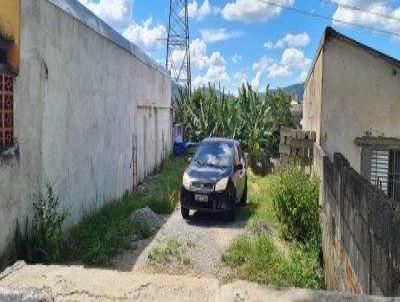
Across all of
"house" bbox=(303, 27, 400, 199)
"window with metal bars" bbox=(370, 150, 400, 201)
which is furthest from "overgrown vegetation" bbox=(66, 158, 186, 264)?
"window with metal bars" bbox=(370, 150, 400, 201)

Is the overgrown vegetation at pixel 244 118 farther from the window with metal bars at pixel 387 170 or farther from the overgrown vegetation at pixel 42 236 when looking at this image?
the overgrown vegetation at pixel 42 236

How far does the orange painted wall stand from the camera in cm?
721

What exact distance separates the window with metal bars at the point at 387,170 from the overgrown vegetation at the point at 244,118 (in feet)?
33.3

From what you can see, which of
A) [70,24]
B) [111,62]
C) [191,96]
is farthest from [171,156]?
[70,24]

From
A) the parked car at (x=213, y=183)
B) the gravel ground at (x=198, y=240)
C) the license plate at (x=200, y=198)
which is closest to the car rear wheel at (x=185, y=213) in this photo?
the parked car at (x=213, y=183)

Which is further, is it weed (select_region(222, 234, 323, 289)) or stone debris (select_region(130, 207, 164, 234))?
stone debris (select_region(130, 207, 164, 234))

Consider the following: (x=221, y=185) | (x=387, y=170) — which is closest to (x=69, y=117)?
(x=221, y=185)

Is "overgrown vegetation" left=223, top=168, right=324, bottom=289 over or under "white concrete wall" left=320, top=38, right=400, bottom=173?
under

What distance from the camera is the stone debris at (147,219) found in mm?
10973

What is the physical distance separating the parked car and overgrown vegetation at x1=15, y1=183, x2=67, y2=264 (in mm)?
4410

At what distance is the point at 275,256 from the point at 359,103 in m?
4.09

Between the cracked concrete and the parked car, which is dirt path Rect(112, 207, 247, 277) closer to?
the parked car

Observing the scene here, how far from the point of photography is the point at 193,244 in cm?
1002

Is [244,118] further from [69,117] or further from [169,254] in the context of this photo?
[169,254]
